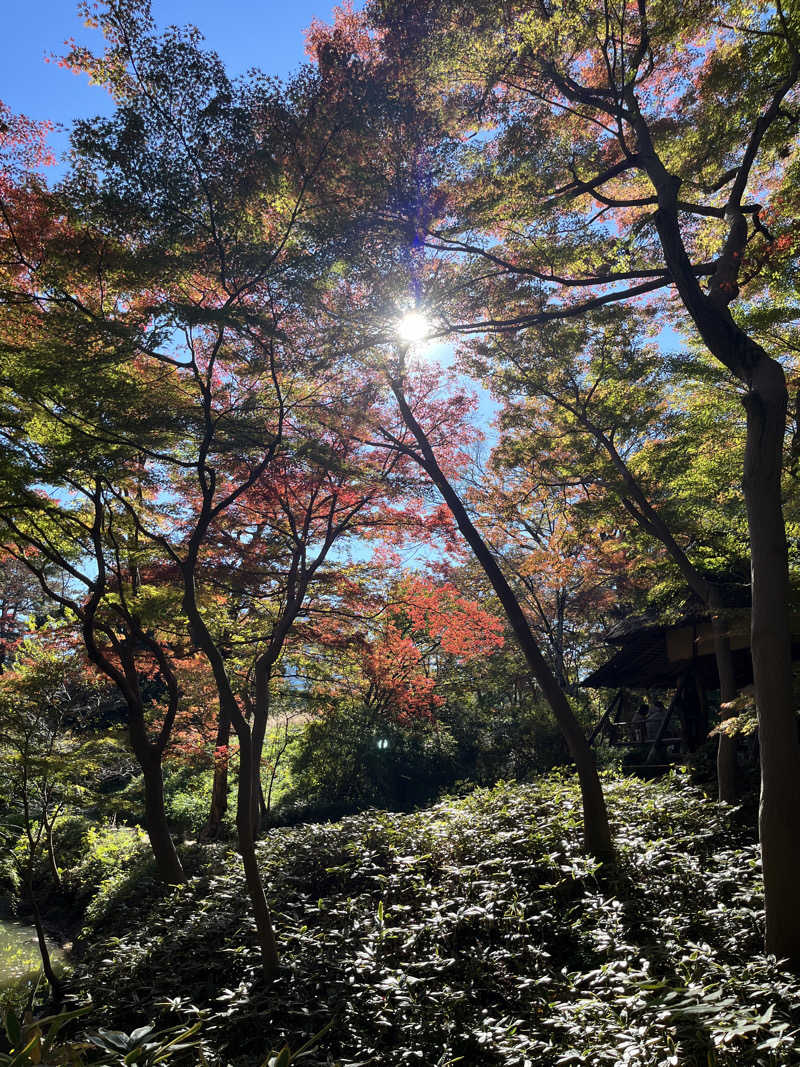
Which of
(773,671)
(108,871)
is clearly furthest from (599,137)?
(108,871)

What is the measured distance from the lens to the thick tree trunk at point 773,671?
3541 mm

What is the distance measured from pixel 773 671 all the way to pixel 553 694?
117 inches

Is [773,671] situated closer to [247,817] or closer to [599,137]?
[247,817]

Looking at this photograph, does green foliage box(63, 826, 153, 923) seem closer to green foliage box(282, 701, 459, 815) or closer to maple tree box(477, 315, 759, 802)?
green foliage box(282, 701, 459, 815)

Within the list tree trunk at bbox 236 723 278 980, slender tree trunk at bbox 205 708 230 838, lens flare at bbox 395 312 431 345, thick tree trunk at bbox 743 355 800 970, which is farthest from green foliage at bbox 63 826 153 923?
lens flare at bbox 395 312 431 345

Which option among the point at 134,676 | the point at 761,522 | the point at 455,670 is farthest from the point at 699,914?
the point at 455,670

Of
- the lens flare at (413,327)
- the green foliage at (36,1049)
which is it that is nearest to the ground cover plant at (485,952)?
the green foliage at (36,1049)

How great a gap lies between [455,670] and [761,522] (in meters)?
13.0

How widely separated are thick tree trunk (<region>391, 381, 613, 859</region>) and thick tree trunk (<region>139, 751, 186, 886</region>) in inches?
196

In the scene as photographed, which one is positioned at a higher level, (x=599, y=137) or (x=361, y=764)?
(x=599, y=137)

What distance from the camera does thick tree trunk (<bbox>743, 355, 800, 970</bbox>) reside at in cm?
354

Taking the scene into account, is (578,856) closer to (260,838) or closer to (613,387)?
(260,838)

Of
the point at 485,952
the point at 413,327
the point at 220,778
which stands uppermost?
the point at 413,327

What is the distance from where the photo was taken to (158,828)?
7.81 metres
